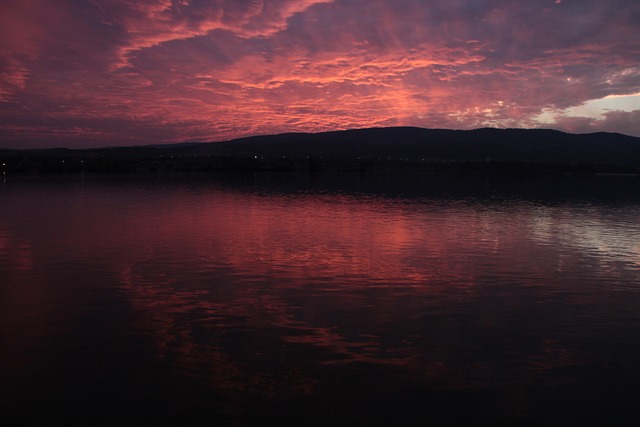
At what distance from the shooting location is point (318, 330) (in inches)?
561

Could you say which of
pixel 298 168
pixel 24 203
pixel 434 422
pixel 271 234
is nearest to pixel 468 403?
pixel 434 422

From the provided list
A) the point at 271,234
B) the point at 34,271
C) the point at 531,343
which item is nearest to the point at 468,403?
the point at 531,343

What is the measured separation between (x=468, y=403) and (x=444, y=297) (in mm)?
7648

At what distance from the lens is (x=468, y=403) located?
1031 cm

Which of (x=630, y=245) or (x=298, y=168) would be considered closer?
(x=630, y=245)

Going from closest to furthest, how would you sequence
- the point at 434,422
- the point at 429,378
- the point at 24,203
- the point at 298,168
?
the point at 434,422, the point at 429,378, the point at 24,203, the point at 298,168

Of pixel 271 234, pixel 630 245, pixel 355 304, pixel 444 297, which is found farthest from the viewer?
pixel 271 234

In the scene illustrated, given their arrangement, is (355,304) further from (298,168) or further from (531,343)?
(298,168)

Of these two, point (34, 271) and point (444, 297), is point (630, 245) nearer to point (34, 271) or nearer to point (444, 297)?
point (444, 297)

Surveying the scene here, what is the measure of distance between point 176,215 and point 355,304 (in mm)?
27569

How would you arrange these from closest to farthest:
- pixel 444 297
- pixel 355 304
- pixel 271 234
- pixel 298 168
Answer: pixel 355 304 < pixel 444 297 < pixel 271 234 < pixel 298 168

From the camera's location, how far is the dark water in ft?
33.7

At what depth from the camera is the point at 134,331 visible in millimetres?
14039

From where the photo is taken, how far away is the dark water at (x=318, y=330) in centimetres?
1027
